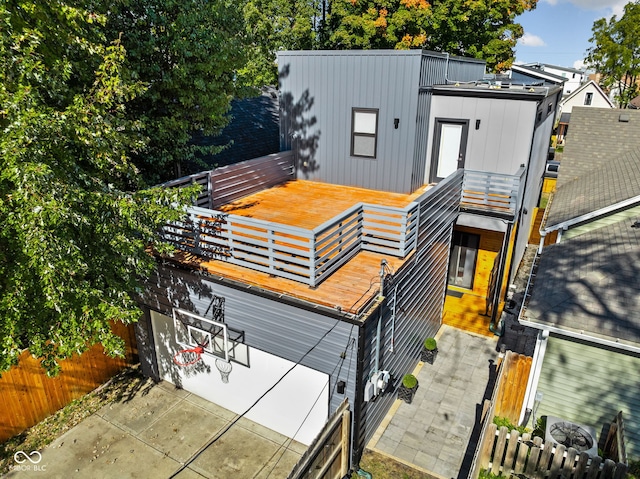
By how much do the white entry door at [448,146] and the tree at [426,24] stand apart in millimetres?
18869

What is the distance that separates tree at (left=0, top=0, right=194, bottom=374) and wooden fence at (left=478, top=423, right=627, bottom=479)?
7.34 meters

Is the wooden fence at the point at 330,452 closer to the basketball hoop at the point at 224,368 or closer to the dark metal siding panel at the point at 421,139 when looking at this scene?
the basketball hoop at the point at 224,368

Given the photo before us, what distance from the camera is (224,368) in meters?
10.1

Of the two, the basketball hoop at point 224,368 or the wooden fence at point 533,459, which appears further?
the basketball hoop at point 224,368

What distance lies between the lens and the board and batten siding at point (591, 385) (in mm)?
9102

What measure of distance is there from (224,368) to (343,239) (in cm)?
410

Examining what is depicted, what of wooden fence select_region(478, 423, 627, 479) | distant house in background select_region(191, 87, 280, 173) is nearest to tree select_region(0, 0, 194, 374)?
distant house in background select_region(191, 87, 280, 173)

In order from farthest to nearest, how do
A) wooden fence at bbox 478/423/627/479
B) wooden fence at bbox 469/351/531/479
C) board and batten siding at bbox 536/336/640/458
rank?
wooden fence at bbox 469/351/531/479, board and batten siding at bbox 536/336/640/458, wooden fence at bbox 478/423/627/479

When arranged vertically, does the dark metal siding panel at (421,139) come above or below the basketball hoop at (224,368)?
above

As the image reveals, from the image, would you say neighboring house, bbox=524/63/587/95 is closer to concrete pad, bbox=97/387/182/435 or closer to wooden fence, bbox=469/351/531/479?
wooden fence, bbox=469/351/531/479

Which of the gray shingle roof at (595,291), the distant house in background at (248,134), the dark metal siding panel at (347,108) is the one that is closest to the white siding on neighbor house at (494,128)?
the dark metal siding panel at (347,108)

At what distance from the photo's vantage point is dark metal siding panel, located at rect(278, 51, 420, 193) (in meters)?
12.9

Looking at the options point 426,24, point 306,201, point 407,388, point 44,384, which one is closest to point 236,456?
point 407,388

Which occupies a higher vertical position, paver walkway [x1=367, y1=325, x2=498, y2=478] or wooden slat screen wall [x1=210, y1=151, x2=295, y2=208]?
wooden slat screen wall [x1=210, y1=151, x2=295, y2=208]
